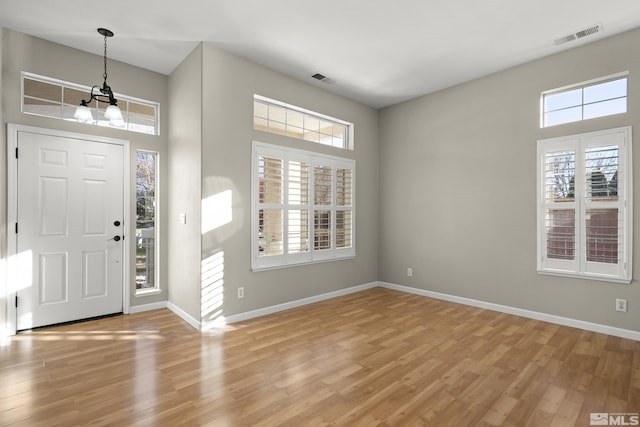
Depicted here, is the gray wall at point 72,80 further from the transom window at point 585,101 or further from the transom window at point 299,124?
the transom window at point 585,101

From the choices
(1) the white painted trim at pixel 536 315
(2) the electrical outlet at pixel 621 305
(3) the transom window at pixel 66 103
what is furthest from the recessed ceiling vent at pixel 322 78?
(2) the electrical outlet at pixel 621 305

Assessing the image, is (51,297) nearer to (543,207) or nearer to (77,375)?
(77,375)

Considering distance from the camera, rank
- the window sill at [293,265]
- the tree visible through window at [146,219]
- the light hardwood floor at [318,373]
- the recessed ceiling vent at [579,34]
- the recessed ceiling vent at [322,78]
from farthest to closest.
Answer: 1. the recessed ceiling vent at [322,78]
2. the tree visible through window at [146,219]
3. the window sill at [293,265]
4. the recessed ceiling vent at [579,34]
5. the light hardwood floor at [318,373]

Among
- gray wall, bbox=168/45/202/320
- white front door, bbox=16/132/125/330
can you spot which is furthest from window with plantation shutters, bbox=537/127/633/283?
white front door, bbox=16/132/125/330

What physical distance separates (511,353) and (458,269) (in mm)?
1799

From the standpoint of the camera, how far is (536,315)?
13.0 ft

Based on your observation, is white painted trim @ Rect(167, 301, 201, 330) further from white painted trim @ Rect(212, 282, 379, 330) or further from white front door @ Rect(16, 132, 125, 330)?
white front door @ Rect(16, 132, 125, 330)

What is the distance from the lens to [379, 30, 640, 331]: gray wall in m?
3.56

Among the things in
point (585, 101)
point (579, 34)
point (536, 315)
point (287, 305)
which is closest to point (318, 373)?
point (287, 305)

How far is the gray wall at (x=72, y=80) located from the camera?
130 inches

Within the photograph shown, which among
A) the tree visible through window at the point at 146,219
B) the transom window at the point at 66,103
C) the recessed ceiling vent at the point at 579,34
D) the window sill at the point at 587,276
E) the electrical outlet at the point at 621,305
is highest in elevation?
the recessed ceiling vent at the point at 579,34

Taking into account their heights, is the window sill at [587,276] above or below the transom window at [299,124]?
below

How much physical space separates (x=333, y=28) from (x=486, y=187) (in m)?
2.89

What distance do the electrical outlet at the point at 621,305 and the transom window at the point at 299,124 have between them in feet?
12.8
